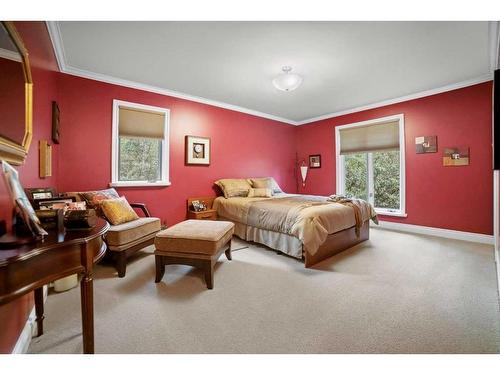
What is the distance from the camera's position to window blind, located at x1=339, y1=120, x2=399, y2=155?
14.1ft

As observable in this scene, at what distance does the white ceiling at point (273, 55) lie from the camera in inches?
86.1

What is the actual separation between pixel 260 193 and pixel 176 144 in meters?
1.71

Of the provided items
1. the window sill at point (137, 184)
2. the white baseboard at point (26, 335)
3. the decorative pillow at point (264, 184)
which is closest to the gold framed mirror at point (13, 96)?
the white baseboard at point (26, 335)

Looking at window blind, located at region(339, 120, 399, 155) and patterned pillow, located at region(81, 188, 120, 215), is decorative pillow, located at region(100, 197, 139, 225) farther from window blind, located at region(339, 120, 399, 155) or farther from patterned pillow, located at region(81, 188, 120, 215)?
window blind, located at region(339, 120, 399, 155)

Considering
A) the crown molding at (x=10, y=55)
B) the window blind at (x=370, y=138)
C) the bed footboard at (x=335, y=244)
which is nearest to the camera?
the crown molding at (x=10, y=55)

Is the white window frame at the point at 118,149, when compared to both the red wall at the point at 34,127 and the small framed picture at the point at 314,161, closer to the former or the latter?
the red wall at the point at 34,127

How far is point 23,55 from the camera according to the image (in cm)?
138

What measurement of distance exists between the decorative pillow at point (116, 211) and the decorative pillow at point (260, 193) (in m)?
2.08

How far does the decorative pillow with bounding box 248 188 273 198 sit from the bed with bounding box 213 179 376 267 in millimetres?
500

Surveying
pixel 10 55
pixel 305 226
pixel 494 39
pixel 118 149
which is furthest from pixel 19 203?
pixel 494 39

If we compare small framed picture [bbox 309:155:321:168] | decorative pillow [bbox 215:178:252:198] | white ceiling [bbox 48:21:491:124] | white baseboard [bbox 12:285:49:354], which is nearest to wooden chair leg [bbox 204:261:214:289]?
white baseboard [bbox 12:285:49:354]
